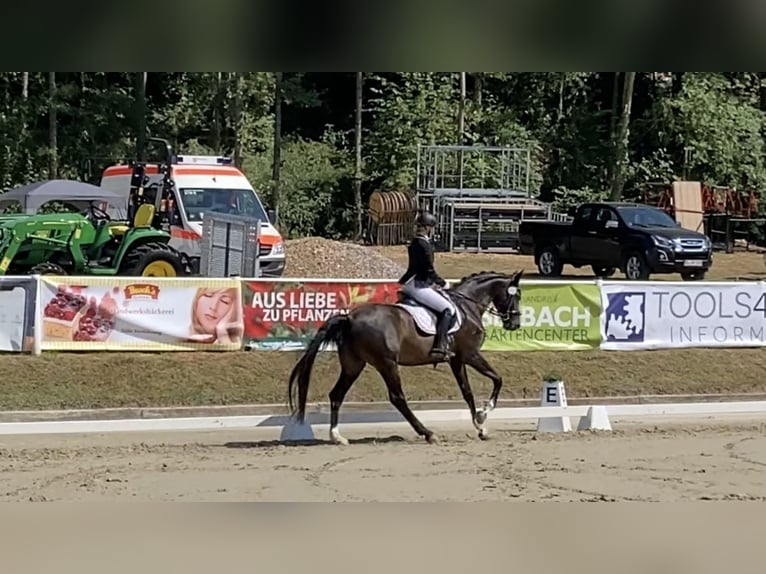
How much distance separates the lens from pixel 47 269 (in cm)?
2141

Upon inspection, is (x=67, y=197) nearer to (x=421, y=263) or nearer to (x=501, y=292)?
(x=501, y=292)

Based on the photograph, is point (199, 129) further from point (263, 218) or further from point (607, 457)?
point (607, 457)

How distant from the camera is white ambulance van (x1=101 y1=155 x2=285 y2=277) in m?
24.1

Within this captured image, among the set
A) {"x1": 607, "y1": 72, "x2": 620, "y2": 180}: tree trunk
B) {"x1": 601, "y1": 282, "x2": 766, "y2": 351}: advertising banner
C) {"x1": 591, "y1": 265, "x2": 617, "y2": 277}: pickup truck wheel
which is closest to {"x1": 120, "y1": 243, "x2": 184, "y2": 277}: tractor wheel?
{"x1": 601, "y1": 282, "x2": 766, "y2": 351}: advertising banner

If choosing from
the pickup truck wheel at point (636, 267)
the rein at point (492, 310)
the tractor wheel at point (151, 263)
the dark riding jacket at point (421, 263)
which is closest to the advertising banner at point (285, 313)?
the rein at point (492, 310)

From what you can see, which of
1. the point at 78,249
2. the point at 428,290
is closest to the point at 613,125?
the point at 78,249

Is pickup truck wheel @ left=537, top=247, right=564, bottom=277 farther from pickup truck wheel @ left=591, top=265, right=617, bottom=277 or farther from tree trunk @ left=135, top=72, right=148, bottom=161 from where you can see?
tree trunk @ left=135, top=72, right=148, bottom=161

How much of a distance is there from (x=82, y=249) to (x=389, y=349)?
1190cm

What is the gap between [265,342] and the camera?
57.5 feet

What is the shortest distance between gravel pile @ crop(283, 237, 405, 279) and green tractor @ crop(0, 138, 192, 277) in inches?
156

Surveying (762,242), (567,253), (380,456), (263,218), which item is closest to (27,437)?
(380,456)

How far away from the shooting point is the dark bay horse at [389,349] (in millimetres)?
11953

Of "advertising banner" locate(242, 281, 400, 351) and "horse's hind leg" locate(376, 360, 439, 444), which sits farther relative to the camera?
"advertising banner" locate(242, 281, 400, 351)

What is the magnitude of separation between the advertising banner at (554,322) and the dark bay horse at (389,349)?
Answer: 4.74m
